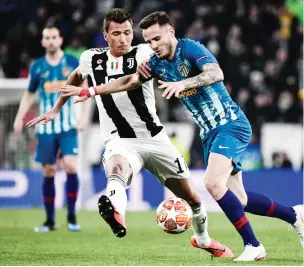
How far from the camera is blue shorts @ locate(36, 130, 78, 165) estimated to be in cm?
1099

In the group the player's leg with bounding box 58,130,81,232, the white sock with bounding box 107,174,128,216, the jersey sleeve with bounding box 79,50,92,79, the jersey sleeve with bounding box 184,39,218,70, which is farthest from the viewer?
the player's leg with bounding box 58,130,81,232

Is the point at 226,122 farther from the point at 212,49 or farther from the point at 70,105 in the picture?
the point at 212,49

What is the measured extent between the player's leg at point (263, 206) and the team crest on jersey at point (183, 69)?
1117 mm

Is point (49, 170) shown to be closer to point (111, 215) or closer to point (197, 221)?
point (197, 221)

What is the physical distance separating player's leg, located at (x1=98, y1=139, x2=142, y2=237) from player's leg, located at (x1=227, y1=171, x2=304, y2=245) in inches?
36.1

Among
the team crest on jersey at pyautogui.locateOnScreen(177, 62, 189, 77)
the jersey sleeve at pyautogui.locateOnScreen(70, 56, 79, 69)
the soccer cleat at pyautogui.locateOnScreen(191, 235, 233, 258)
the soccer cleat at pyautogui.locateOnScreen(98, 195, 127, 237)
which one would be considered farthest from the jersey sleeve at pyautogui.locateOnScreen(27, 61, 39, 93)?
the soccer cleat at pyautogui.locateOnScreen(98, 195, 127, 237)

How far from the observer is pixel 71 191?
11070 mm

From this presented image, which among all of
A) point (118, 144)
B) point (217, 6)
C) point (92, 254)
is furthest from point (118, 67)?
point (217, 6)

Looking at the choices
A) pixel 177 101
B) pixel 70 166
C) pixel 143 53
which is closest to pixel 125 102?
pixel 143 53

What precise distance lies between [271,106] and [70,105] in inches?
309

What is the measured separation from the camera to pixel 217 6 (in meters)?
20.2

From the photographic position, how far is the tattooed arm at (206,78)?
6922 mm

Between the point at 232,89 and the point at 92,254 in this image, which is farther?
the point at 232,89

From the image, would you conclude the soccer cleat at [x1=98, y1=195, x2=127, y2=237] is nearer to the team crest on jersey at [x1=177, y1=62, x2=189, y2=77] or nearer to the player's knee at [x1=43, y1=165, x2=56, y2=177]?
the team crest on jersey at [x1=177, y1=62, x2=189, y2=77]
